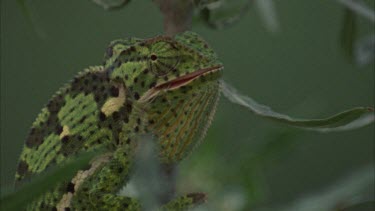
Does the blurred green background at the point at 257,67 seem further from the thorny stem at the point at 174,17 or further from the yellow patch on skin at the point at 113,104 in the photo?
the thorny stem at the point at 174,17

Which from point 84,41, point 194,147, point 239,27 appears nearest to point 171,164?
point 194,147

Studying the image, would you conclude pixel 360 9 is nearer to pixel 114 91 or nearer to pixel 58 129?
pixel 114 91

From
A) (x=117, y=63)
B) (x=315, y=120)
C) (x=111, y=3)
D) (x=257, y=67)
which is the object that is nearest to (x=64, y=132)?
(x=117, y=63)

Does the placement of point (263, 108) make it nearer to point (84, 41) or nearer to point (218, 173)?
point (218, 173)

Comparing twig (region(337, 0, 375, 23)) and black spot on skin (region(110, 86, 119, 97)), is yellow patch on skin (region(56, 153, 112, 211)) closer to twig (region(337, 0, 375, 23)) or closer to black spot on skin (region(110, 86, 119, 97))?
black spot on skin (region(110, 86, 119, 97))

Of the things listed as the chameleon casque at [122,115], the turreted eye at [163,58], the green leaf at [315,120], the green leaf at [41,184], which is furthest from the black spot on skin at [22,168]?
the green leaf at [41,184]
